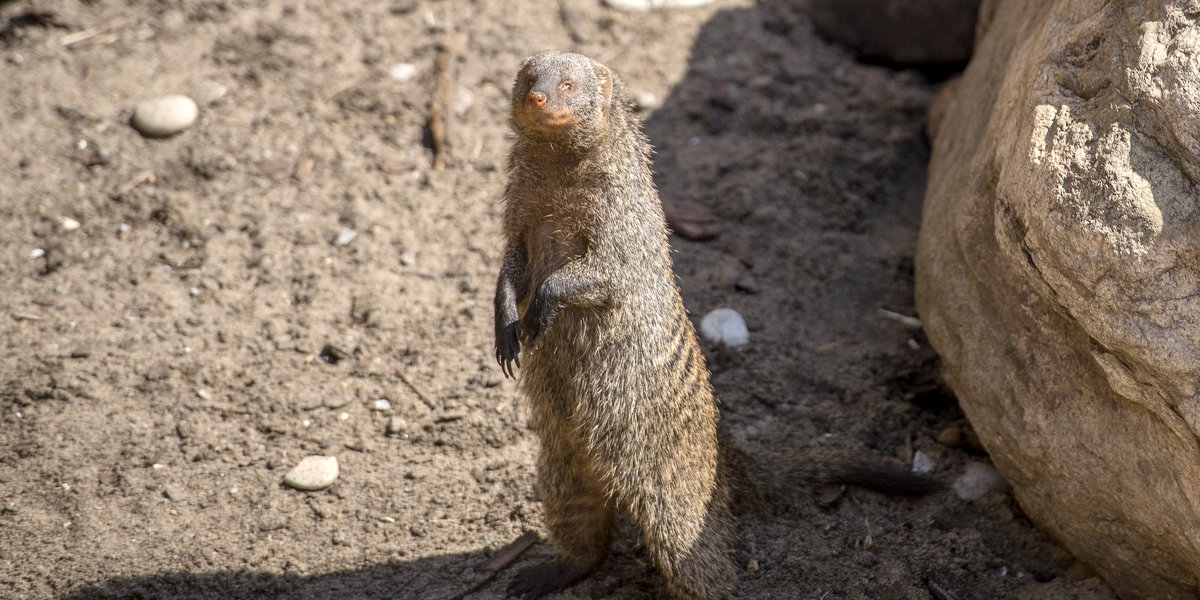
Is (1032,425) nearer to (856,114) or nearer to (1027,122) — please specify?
(1027,122)

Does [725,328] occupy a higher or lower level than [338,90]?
lower

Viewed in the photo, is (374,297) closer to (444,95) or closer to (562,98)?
(444,95)

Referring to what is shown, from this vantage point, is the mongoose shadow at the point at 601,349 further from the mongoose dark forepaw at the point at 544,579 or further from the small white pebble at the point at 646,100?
the small white pebble at the point at 646,100

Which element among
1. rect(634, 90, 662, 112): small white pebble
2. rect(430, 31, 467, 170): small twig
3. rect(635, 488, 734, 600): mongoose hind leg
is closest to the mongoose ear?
rect(635, 488, 734, 600): mongoose hind leg

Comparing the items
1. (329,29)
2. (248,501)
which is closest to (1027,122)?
(248,501)

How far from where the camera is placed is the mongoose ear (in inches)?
107

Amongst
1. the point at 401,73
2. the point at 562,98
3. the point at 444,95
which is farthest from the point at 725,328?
the point at 401,73

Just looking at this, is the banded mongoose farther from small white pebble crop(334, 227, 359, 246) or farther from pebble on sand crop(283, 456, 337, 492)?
small white pebble crop(334, 227, 359, 246)

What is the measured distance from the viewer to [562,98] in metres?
2.55

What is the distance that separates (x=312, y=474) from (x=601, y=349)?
1222 mm

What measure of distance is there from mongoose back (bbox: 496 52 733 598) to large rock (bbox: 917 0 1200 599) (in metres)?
0.97

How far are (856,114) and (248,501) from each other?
354 centimetres

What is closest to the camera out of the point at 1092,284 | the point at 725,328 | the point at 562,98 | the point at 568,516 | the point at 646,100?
the point at 1092,284

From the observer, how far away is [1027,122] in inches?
99.5
